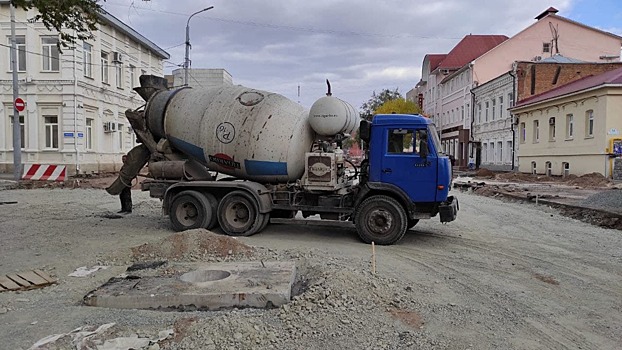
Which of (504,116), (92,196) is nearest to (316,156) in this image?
(92,196)

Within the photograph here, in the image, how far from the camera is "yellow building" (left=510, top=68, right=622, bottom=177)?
25.2 m

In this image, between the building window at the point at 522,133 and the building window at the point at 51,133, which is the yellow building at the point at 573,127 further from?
the building window at the point at 51,133

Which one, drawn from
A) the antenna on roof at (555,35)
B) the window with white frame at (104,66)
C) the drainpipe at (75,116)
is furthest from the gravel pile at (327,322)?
the antenna on roof at (555,35)

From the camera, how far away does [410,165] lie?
31.6 feet

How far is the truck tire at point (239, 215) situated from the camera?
410 inches

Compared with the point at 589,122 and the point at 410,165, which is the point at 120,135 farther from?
the point at 410,165

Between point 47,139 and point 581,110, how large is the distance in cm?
2984

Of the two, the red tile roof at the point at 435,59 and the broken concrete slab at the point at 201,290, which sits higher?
the red tile roof at the point at 435,59

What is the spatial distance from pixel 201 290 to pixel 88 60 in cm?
2857

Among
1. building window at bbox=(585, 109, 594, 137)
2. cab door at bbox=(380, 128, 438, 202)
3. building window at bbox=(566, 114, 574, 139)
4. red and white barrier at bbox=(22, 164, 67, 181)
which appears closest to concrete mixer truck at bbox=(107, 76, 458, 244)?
cab door at bbox=(380, 128, 438, 202)

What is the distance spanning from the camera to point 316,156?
10180 millimetres

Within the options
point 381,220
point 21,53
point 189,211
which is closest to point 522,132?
point 381,220

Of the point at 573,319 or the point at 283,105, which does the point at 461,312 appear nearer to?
the point at 573,319

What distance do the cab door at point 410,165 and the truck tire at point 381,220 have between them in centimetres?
38
